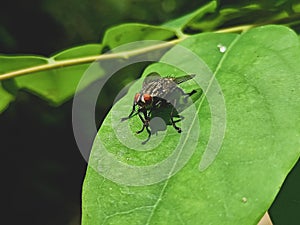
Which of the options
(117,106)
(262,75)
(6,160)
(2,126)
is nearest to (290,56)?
(262,75)

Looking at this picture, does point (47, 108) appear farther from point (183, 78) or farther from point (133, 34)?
point (183, 78)

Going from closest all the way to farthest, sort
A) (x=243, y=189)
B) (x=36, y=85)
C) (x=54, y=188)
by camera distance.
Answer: (x=243, y=189), (x=36, y=85), (x=54, y=188)

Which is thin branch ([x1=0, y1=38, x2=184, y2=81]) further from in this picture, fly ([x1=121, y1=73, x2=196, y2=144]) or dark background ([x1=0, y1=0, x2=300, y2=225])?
dark background ([x1=0, y1=0, x2=300, y2=225])

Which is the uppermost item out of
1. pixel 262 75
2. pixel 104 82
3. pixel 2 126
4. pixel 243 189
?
pixel 2 126

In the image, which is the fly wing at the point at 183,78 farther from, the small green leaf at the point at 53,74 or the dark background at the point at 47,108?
the dark background at the point at 47,108

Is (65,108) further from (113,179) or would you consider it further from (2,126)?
(113,179)

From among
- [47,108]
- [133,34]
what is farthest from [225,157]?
[47,108]

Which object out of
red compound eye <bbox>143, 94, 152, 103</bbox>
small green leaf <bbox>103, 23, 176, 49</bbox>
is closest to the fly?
red compound eye <bbox>143, 94, 152, 103</bbox>
